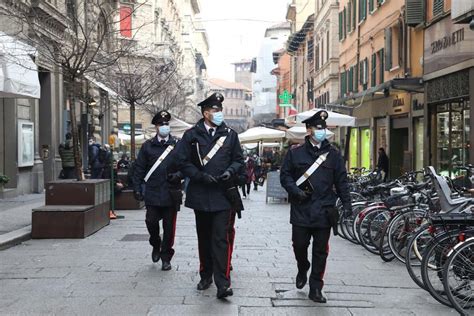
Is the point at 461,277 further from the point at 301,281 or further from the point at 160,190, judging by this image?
the point at 160,190

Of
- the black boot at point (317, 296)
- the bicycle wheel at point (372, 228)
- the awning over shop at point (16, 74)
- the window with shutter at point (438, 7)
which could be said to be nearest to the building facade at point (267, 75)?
the window with shutter at point (438, 7)

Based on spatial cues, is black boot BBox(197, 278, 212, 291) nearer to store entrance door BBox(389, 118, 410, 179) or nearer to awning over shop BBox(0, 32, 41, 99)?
awning over shop BBox(0, 32, 41, 99)

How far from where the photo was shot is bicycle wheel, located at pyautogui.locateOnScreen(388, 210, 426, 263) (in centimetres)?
888

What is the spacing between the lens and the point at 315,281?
22.1 ft

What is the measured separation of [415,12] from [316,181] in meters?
14.4

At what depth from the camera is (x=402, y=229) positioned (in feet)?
29.3

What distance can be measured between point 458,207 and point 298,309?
2.29 metres

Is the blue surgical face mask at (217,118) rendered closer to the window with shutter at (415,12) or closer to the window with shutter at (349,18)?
the window with shutter at (415,12)

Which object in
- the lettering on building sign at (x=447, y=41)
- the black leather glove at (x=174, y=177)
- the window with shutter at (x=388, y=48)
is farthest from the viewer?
the window with shutter at (x=388, y=48)

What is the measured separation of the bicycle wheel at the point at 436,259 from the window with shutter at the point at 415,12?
1429cm

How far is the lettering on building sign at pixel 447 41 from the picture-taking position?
52.9 feet

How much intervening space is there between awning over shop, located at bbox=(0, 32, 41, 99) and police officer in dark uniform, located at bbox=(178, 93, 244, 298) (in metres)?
5.95

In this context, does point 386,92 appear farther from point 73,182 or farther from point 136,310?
point 136,310

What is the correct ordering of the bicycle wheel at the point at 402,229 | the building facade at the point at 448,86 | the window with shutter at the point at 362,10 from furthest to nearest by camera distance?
the window with shutter at the point at 362,10 → the building facade at the point at 448,86 → the bicycle wheel at the point at 402,229
